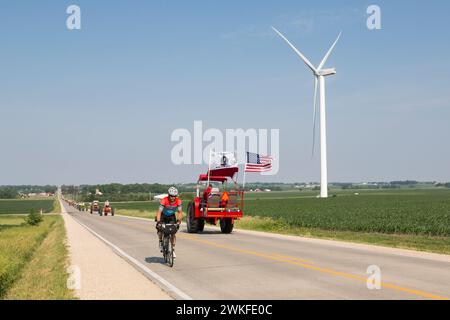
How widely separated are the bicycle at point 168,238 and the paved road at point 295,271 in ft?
0.85

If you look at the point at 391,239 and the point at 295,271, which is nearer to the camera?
the point at 295,271

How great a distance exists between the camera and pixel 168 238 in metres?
14.0

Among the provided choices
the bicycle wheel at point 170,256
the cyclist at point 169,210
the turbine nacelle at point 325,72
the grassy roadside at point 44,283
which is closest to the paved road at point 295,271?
the bicycle wheel at point 170,256

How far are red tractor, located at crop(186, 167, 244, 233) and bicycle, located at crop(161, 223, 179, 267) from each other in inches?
376

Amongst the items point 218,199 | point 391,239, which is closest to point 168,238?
point 218,199

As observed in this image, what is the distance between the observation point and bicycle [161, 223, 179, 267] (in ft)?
44.8

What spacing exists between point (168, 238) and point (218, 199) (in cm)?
1036

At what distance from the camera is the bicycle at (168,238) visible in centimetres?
1366

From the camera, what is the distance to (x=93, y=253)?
17.6 meters

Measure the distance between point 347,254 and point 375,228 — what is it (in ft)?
42.7

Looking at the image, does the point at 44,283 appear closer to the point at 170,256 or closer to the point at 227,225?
the point at 170,256

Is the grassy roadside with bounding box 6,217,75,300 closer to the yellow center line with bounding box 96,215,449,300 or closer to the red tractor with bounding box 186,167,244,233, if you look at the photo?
the yellow center line with bounding box 96,215,449,300

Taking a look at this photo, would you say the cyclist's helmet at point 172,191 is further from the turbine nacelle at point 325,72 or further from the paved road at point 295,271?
the turbine nacelle at point 325,72
